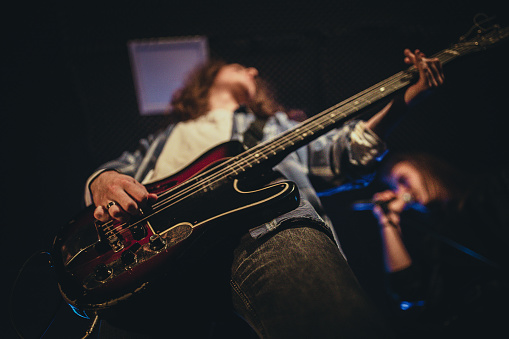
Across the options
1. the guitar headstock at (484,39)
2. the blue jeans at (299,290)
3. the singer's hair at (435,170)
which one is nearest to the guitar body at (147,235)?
the blue jeans at (299,290)

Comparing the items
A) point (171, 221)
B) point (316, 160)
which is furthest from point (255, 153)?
point (316, 160)

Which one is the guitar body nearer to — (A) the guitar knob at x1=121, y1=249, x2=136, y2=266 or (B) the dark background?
(A) the guitar knob at x1=121, y1=249, x2=136, y2=266

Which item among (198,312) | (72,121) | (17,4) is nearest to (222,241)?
(198,312)

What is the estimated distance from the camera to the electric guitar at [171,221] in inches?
24.1

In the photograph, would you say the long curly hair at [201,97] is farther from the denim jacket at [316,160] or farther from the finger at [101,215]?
the finger at [101,215]

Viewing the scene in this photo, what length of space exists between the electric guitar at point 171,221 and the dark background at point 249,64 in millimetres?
1184

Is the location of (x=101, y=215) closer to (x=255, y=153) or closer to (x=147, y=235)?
(x=147, y=235)

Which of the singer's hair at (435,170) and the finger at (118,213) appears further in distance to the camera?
the singer's hair at (435,170)

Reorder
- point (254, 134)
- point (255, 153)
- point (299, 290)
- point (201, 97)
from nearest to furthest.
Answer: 1. point (299, 290)
2. point (255, 153)
3. point (254, 134)
4. point (201, 97)

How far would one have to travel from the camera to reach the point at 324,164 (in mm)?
1350

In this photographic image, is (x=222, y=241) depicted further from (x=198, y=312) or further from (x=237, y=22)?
(x=237, y=22)

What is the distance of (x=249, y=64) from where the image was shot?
198 cm

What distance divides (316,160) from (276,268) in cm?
93

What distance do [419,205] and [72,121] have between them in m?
3.11
